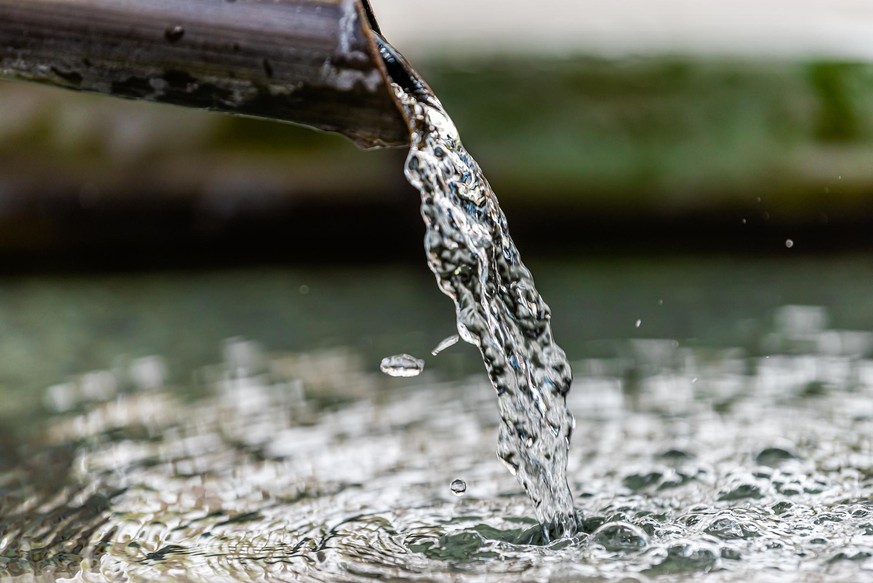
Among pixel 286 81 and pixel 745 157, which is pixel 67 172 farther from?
pixel 286 81

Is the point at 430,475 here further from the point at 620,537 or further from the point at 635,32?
the point at 635,32

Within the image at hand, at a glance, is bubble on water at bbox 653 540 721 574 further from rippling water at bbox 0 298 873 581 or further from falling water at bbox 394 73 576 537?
falling water at bbox 394 73 576 537

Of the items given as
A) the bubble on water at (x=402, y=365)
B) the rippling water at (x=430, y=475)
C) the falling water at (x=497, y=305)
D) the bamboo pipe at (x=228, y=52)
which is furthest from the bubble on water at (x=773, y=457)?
the bamboo pipe at (x=228, y=52)

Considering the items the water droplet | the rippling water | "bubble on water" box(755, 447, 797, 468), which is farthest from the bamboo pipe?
"bubble on water" box(755, 447, 797, 468)

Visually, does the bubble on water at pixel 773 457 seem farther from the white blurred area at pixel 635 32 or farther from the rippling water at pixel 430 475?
the white blurred area at pixel 635 32

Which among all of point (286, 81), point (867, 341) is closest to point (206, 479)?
point (286, 81)

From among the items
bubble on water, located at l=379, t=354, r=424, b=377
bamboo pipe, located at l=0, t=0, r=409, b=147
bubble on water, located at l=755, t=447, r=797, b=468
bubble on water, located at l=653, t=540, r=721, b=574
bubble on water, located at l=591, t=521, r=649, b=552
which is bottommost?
bubble on water, located at l=653, t=540, r=721, b=574

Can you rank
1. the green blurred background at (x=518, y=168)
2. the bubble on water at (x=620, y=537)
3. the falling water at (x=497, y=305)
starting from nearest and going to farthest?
the bubble on water at (x=620, y=537) → the falling water at (x=497, y=305) → the green blurred background at (x=518, y=168)
